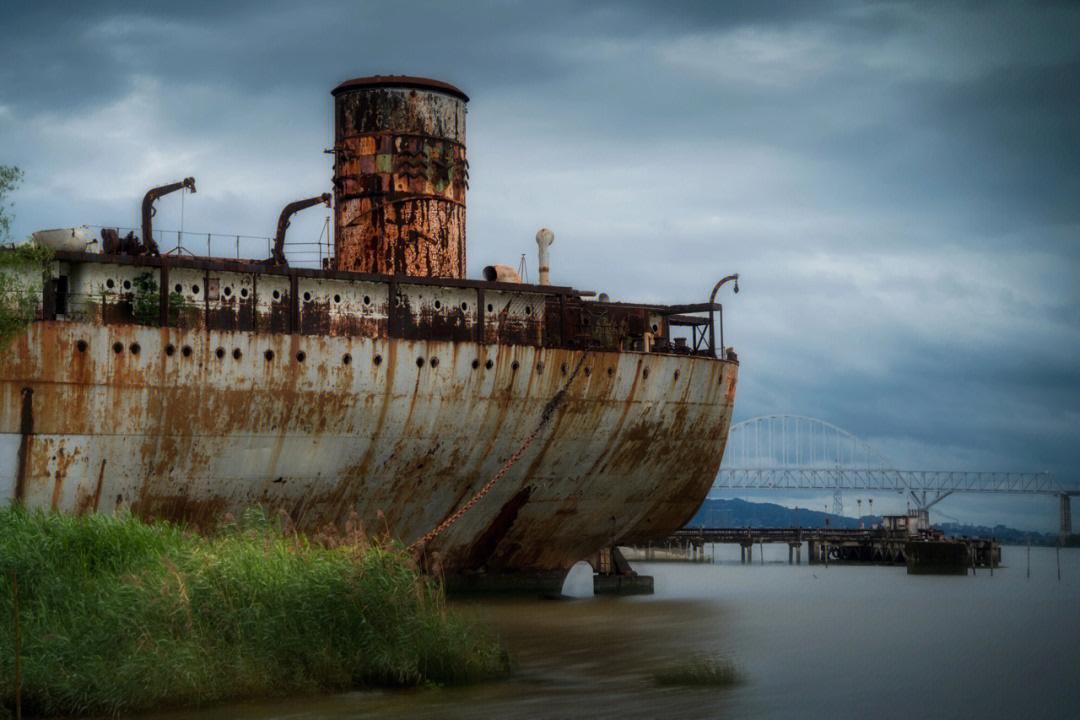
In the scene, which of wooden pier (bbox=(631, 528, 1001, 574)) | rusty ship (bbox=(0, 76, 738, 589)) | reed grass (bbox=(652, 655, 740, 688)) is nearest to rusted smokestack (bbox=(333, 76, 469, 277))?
rusty ship (bbox=(0, 76, 738, 589))

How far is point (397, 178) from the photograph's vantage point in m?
22.7

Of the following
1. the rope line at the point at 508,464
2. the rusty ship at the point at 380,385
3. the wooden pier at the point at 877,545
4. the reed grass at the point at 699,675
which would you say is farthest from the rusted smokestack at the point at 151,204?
the wooden pier at the point at 877,545

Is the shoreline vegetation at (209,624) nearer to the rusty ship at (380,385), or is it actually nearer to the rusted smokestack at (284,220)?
the rusty ship at (380,385)

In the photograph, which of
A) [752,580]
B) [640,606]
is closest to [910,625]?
[640,606]

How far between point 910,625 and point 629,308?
8.34 meters

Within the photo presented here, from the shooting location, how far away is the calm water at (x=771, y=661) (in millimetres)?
12328

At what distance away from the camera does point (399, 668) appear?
41.3 ft

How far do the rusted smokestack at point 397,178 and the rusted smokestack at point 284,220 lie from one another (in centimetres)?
74

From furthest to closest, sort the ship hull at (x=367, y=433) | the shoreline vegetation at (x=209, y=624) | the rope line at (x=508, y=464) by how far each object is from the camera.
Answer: the rope line at (x=508, y=464), the ship hull at (x=367, y=433), the shoreline vegetation at (x=209, y=624)

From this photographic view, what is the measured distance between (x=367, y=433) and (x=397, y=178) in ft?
18.6

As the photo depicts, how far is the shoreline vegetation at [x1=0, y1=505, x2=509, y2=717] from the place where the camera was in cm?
1145

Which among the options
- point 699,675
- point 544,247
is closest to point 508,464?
point 544,247

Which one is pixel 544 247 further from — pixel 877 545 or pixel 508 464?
pixel 877 545

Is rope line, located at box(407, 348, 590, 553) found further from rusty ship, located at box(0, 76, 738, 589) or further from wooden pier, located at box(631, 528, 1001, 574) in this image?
wooden pier, located at box(631, 528, 1001, 574)
